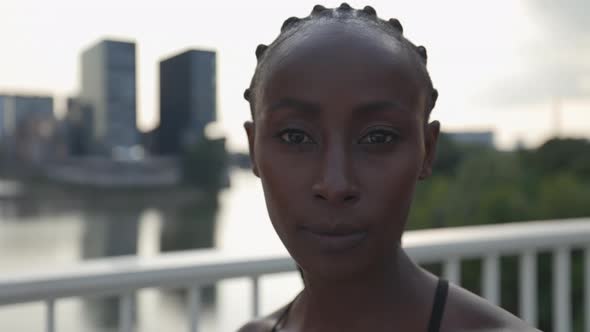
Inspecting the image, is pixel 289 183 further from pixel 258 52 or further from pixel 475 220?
pixel 475 220

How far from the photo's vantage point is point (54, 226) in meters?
24.1

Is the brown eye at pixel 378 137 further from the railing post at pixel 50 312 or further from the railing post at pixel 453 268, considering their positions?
the railing post at pixel 453 268

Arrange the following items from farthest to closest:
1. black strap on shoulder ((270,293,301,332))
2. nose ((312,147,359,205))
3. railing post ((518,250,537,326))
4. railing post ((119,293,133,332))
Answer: railing post ((518,250,537,326))
railing post ((119,293,133,332))
black strap on shoulder ((270,293,301,332))
nose ((312,147,359,205))

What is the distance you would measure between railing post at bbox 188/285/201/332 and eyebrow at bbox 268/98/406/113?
103 centimetres

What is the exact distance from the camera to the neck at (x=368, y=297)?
0.76 meters

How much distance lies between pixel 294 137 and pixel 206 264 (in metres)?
0.93

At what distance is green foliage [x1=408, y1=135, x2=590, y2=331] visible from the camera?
12.3m

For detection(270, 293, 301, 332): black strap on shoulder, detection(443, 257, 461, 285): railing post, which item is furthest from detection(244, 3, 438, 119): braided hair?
detection(443, 257, 461, 285): railing post

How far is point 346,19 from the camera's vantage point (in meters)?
0.73

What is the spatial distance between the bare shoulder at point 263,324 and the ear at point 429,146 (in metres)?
0.36

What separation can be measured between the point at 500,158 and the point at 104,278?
17280 mm


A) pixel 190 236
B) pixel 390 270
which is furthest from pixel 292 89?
pixel 190 236

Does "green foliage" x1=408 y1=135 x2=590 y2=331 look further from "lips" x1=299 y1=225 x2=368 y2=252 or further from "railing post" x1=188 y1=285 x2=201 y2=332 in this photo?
"lips" x1=299 y1=225 x2=368 y2=252

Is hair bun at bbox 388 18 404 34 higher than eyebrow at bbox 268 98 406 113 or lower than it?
higher
